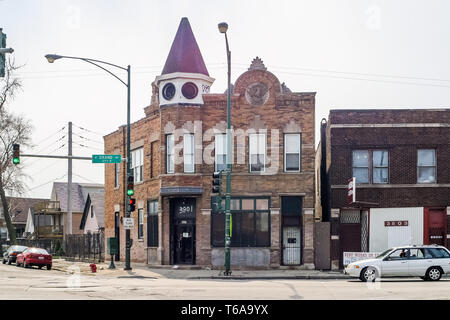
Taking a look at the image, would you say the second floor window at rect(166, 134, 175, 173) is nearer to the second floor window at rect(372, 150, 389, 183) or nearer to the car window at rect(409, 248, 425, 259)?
the second floor window at rect(372, 150, 389, 183)

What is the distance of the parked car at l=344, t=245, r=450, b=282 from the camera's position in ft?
78.1

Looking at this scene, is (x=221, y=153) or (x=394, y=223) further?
(x=221, y=153)

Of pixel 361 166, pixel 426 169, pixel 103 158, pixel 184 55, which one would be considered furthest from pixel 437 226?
pixel 103 158

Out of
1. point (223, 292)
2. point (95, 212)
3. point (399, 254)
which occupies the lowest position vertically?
point (223, 292)

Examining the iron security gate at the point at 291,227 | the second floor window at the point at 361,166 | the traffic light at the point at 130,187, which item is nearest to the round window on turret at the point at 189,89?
the traffic light at the point at 130,187

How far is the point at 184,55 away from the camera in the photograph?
3422 cm

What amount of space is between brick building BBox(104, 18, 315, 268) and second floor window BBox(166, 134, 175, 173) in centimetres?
2

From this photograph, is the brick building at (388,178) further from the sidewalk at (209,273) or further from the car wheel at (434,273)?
the car wheel at (434,273)

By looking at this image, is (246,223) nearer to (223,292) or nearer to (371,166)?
(371,166)

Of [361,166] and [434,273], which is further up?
[361,166]

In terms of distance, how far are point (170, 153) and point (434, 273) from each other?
590 inches

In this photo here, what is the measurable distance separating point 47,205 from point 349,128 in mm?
48509

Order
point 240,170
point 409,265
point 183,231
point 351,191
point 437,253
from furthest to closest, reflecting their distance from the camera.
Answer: point 183,231, point 240,170, point 351,191, point 437,253, point 409,265
